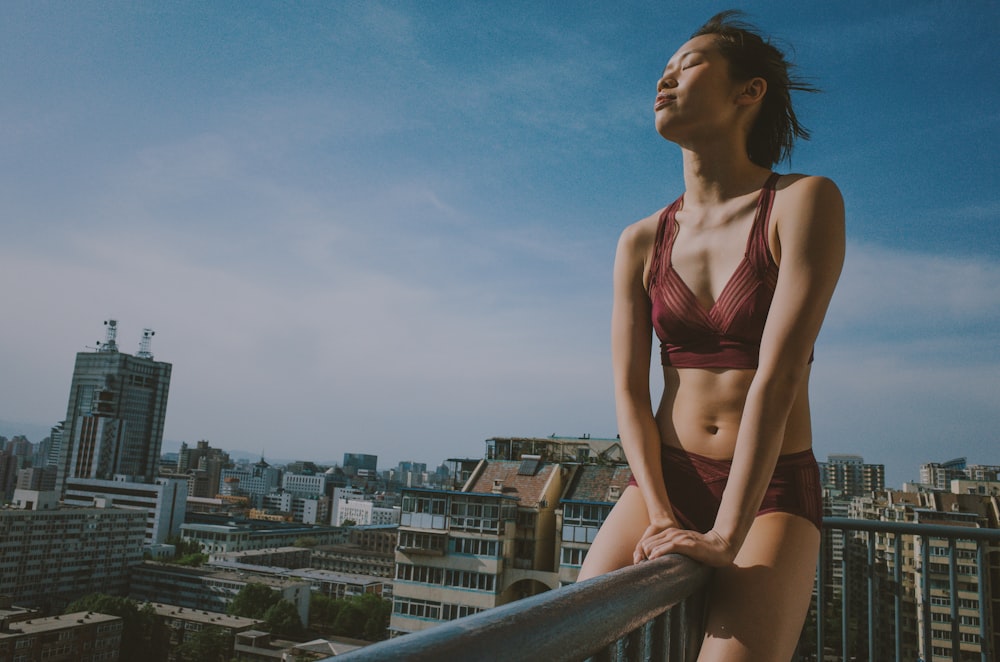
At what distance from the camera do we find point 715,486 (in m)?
1.15

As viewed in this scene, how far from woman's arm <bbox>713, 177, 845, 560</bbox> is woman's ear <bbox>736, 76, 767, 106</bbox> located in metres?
0.21

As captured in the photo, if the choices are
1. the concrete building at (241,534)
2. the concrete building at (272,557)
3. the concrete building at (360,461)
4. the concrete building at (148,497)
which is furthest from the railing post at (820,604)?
the concrete building at (360,461)

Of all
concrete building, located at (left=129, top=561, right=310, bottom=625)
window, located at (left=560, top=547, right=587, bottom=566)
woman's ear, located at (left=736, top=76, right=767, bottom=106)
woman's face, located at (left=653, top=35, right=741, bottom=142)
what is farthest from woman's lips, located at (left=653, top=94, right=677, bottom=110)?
concrete building, located at (left=129, top=561, right=310, bottom=625)

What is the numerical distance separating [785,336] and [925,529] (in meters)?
1.64

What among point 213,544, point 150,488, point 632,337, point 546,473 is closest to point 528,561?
point 546,473

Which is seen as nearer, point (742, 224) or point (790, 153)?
point (742, 224)

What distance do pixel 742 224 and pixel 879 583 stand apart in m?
2.11

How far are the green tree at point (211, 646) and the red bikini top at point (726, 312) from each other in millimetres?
34885

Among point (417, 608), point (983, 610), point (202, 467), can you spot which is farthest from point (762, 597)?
point (202, 467)

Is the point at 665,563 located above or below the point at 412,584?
above

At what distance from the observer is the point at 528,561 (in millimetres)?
12820

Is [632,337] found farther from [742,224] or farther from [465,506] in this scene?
[465,506]

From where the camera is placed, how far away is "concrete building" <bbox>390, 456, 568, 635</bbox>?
1224 centimetres

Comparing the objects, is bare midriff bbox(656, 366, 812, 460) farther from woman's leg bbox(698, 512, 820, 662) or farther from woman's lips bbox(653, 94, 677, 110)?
woman's lips bbox(653, 94, 677, 110)
